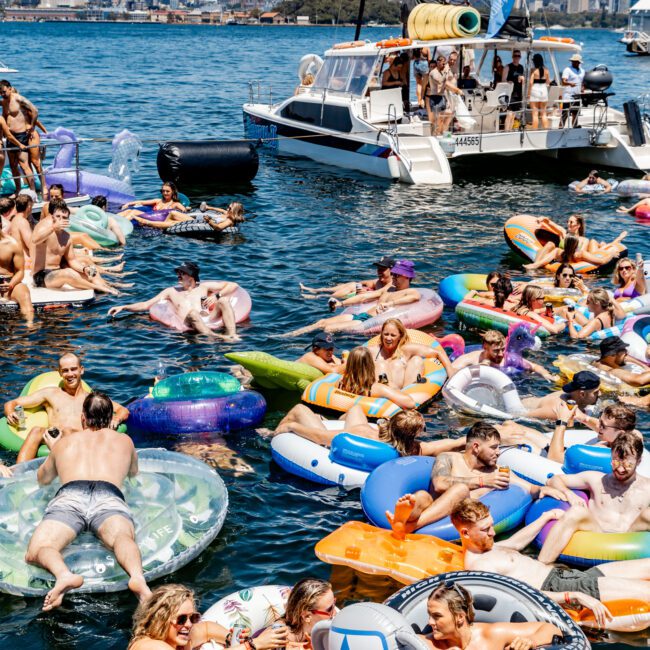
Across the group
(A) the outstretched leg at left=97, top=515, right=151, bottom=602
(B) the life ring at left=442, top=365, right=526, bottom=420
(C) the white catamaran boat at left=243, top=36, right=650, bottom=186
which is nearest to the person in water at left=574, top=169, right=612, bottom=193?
(C) the white catamaran boat at left=243, top=36, right=650, bottom=186

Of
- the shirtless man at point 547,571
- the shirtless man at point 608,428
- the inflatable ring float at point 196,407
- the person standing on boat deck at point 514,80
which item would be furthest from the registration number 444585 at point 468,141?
the shirtless man at point 547,571

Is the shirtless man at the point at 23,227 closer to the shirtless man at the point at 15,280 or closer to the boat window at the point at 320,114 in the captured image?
the shirtless man at the point at 15,280

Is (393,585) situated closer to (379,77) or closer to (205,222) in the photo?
(205,222)

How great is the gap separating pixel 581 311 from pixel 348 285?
3.56 meters

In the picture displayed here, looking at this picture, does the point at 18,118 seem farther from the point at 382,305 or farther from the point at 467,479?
the point at 467,479

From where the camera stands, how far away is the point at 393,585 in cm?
757

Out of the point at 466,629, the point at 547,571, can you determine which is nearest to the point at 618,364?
the point at 547,571

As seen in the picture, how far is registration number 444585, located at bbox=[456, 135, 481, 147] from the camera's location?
21.8m

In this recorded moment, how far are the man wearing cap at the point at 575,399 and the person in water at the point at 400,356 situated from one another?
43.4 inches

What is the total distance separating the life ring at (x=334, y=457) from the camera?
877 cm

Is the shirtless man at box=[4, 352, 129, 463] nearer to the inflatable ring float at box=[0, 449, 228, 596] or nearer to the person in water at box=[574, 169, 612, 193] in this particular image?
the inflatable ring float at box=[0, 449, 228, 596]

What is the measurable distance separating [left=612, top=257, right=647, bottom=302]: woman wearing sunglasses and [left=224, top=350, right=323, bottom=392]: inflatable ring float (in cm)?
516

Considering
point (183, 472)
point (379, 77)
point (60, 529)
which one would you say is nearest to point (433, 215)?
point (379, 77)

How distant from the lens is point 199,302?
13.3 meters
